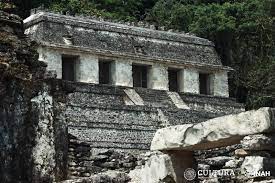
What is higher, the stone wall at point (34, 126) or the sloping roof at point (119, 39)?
the sloping roof at point (119, 39)

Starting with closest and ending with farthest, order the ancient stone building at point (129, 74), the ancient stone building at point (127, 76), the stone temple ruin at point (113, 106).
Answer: the stone temple ruin at point (113, 106) → the ancient stone building at point (127, 76) → the ancient stone building at point (129, 74)

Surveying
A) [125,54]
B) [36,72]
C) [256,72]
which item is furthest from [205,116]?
[36,72]

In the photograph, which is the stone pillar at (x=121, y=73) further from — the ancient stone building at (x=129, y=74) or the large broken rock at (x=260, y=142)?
the large broken rock at (x=260, y=142)

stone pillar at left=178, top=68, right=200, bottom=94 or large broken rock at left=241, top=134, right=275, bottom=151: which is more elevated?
stone pillar at left=178, top=68, right=200, bottom=94

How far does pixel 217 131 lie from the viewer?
6.27 m

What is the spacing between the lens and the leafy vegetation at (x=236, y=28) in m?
30.5

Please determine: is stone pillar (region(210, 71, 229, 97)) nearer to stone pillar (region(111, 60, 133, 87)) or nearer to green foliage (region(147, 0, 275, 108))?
green foliage (region(147, 0, 275, 108))

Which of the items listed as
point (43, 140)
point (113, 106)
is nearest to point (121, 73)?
point (113, 106)

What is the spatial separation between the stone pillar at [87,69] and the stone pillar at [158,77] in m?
2.45

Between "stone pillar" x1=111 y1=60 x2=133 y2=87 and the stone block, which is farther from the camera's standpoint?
the stone block

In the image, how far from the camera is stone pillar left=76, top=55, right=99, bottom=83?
75.0 feet

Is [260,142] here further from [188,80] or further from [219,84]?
[219,84]

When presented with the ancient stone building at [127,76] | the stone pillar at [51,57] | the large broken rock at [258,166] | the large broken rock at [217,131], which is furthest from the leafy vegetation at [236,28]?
the large broken rock at [258,166]

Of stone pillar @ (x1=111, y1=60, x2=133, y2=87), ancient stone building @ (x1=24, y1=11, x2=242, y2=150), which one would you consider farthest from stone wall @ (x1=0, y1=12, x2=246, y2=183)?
stone pillar @ (x1=111, y1=60, x2=133, y2=87)
